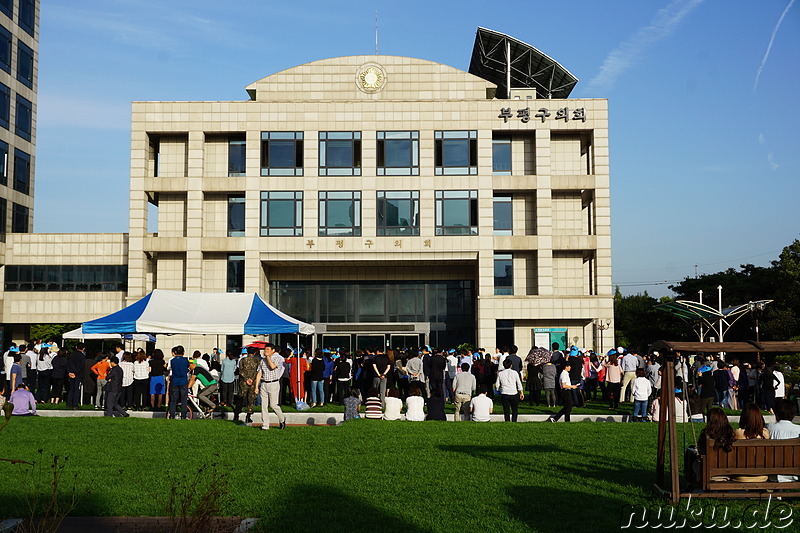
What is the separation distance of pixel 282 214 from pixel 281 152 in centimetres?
352

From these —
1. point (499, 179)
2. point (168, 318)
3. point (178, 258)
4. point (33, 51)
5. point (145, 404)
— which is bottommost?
point (145, 404)

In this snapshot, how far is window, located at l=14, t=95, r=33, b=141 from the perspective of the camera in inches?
1980

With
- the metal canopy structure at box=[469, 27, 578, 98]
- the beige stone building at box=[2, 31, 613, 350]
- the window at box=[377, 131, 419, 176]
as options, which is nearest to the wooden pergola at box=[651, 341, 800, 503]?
the beige stone building at box=[2, 31, 613, 350]

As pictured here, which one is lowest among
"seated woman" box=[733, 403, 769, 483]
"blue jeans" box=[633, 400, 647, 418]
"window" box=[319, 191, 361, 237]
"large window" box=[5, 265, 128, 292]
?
"blue jeans" box=[633, 400, 647, 418]

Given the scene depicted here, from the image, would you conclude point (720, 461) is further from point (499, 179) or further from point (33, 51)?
point (33, 51)

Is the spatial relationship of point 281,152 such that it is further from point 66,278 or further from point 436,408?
point 436,408

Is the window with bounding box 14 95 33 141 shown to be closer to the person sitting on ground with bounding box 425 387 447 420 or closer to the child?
the person sitting on ground with bounding box 425 387 447 420

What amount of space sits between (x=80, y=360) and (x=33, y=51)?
120 ft

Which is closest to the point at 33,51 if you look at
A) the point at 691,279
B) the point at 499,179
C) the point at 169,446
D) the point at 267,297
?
the point at 267,297

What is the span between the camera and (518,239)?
44.6 metres

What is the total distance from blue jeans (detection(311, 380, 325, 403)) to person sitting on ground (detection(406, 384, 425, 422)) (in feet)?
20.1

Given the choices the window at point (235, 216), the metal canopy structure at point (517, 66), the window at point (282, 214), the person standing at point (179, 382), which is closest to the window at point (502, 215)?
the metal canopy structure at point (517, 66)

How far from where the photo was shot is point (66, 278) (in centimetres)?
4859

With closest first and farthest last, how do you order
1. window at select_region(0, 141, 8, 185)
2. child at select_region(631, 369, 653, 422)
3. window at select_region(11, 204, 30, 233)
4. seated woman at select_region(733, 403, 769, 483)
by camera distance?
seated woman at select_region(733, 403, 769, 483) < child at select_region(631, 369, 653, 422) < window at select_region(0, 141, 8, 185) < window at select_region(11, 204, 30, 233)
